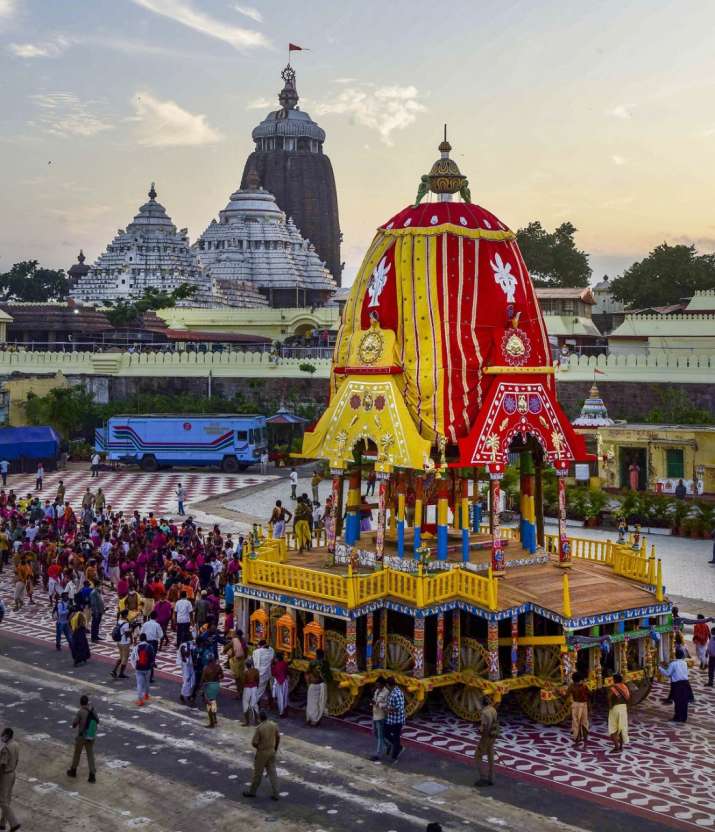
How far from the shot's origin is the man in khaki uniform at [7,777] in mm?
12008

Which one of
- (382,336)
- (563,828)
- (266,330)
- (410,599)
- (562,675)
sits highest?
(266,330)

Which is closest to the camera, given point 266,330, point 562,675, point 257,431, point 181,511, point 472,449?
point 562,675

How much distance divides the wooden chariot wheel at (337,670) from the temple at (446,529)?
3cm

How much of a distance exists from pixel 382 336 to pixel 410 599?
394 centimetres

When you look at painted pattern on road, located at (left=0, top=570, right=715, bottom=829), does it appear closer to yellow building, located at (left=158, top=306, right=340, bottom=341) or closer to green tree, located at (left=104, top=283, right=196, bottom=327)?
green tree, located at (left=104, top=283, right=196, bottom=327)

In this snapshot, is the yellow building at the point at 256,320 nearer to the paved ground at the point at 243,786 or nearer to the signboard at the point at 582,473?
the signboard at the point at 582,473

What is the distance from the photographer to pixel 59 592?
22.2 meters

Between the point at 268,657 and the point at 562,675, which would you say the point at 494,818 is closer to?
the point at 562,675

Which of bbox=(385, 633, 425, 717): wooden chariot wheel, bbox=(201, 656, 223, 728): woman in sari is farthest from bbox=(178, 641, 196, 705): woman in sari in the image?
bbox=(385, 633, 425, 717): wooden chariot wheel

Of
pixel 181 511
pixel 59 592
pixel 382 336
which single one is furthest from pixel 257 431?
pixel 382 336

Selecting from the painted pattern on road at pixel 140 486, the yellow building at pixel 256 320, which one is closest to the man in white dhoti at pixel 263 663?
the painted pattern on road at pixel 140 486

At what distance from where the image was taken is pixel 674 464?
1372 inches

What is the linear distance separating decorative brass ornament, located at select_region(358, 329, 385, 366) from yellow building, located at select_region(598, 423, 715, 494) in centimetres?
1743

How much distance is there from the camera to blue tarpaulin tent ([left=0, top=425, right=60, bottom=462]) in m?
43.8
